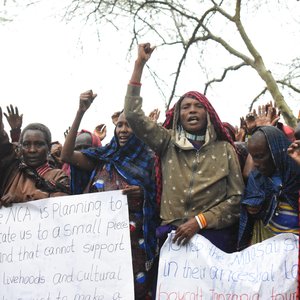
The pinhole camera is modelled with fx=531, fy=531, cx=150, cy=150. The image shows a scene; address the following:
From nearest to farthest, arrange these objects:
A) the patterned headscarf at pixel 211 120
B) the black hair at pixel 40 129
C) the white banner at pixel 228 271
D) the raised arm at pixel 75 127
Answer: the white banner at pixel 228 271, the patterned headscarf at pixel 211 120, the raised arm at pixel 75 127, the black hair at pixel 40 129

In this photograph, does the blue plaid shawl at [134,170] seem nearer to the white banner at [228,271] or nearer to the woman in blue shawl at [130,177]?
the woman in blue shawl at [130,177]

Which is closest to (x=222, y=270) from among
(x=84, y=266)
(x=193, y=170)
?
(x=193, y=170)

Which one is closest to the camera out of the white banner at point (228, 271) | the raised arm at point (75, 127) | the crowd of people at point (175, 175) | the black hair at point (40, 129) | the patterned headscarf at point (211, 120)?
the white banner at point (228, 271)

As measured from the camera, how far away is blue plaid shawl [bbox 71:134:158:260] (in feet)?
11.9

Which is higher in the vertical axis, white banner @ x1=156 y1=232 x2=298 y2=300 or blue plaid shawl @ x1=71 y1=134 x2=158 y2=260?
blue plaid shawl @ x1=71 y1=134 x2=158 y2=260

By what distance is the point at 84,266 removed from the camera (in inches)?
142

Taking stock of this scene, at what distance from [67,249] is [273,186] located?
1474mm

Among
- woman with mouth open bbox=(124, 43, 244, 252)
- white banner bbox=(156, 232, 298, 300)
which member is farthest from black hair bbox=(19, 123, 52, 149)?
white banner bbox=(156, 232, 298, 300)

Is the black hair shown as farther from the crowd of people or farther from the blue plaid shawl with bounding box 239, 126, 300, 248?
the blue plaid shawl with bounding box 239, 126, 300, 248

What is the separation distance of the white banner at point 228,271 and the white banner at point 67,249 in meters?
0.30

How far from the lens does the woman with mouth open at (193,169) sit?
3.38 meters

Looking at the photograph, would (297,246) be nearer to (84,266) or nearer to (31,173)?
(84,266)

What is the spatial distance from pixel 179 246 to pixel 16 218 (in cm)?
124

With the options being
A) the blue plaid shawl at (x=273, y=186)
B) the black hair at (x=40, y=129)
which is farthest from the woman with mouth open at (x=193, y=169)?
the black hair at (x=40, y=129)
